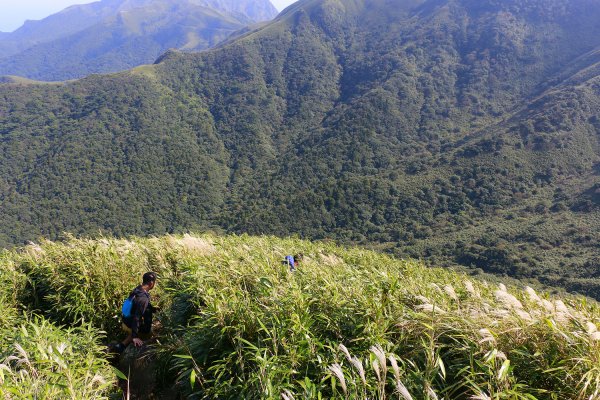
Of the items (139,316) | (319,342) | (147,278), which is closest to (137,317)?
(139,316)

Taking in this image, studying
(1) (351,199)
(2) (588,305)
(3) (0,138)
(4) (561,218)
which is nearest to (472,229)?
(4) (561,218)

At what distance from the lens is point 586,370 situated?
2277mm

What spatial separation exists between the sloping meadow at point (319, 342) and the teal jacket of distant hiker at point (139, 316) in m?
0.26

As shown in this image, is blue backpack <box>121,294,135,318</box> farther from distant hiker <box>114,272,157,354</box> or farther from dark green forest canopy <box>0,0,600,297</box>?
dark green forest canopy <box>0,0,600,297</box>

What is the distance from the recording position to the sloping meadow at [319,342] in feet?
7.72

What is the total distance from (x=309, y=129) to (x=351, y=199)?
1681 inches

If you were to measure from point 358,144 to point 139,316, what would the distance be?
88116 millimetres

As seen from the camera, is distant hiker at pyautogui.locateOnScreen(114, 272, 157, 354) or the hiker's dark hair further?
the hiker's dark hair

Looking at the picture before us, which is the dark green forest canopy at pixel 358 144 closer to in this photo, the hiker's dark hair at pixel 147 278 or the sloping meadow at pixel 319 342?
the sloping meadow at pixel 319 342

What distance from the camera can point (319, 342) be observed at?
2865 mm

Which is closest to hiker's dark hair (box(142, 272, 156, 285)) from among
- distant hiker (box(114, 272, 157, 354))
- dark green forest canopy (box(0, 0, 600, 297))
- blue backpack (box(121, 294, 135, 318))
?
distant hiker (box(114, 272, 157, 354))

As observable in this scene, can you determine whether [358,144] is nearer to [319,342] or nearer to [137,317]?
[137,317]

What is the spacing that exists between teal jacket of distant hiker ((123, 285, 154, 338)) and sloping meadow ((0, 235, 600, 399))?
258 mm

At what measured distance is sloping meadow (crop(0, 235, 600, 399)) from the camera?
235 centimetres
